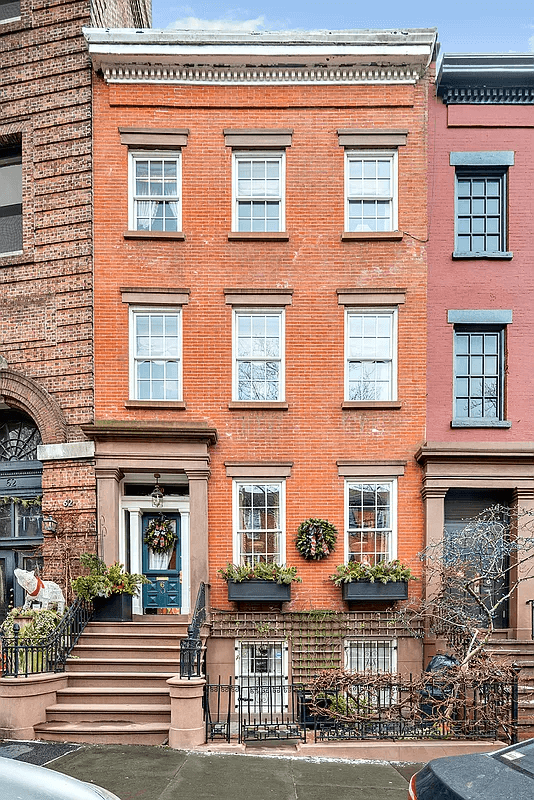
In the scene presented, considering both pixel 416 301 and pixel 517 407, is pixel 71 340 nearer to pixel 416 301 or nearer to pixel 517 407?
pixel 416 301

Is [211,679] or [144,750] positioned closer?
[144,750]

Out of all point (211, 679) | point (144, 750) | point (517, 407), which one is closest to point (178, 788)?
point (144, 750)

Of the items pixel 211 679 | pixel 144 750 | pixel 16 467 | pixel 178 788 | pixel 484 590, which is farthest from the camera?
pixel 16 467

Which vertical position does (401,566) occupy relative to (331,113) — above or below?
below

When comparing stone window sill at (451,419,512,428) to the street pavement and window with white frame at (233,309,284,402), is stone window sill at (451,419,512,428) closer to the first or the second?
window with white frame at (233,309,284,402)

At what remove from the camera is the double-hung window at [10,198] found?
13.7 m

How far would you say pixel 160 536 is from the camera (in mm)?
12781

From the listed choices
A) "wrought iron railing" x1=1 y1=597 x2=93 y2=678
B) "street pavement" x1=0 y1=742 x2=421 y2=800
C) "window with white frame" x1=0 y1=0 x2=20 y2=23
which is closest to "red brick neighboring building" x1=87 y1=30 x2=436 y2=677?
"wrought iron railing" x1=1 y1=597 x2=93 y2=678

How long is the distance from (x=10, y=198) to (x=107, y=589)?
8.64 metres

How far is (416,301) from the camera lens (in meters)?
→ 12.8

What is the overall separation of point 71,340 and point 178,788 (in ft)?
27.7

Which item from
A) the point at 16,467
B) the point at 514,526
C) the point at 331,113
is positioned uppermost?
the point at 331,113

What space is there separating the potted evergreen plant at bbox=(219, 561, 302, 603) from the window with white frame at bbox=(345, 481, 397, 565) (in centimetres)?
145

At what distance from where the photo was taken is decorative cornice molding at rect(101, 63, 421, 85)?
1284cm
